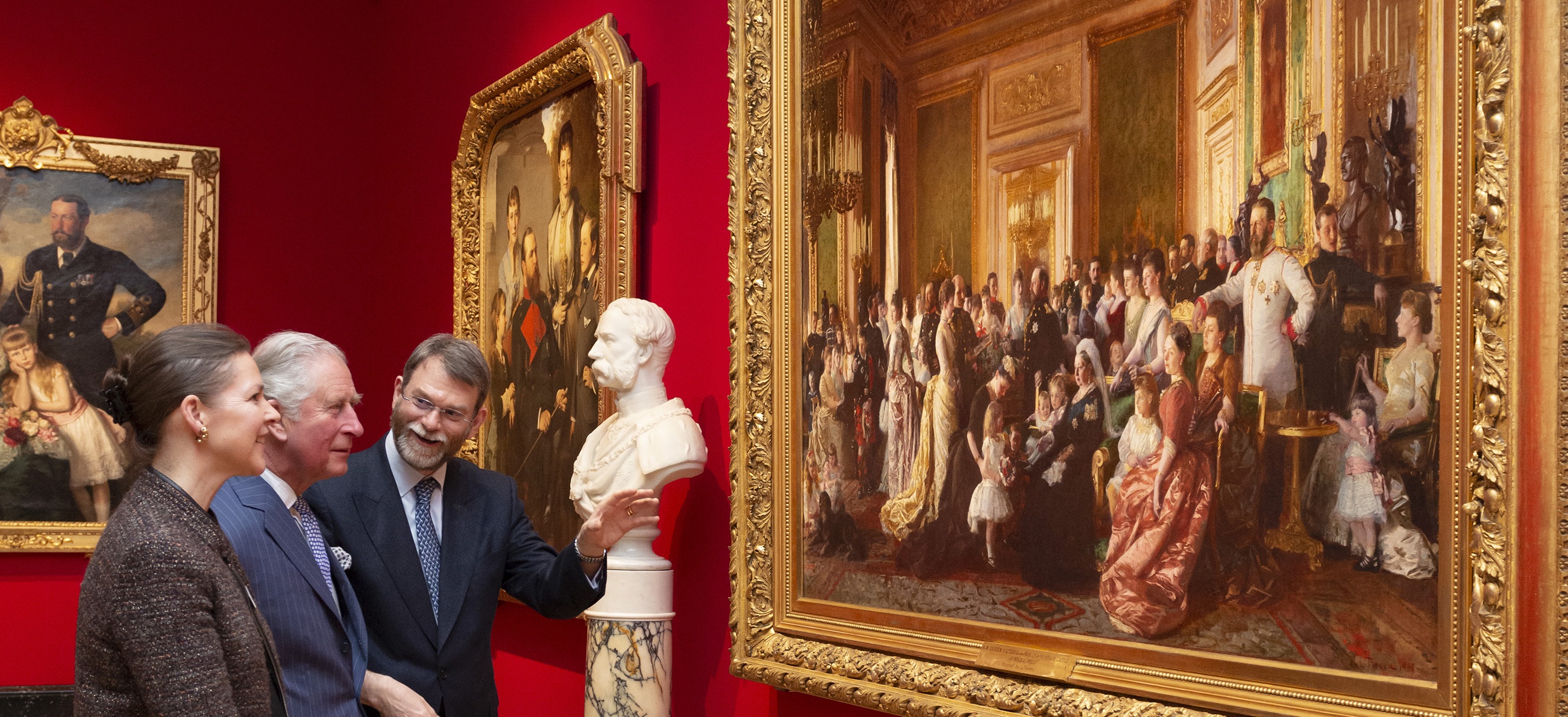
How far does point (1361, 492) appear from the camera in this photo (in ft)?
9.25

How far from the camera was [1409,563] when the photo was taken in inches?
108

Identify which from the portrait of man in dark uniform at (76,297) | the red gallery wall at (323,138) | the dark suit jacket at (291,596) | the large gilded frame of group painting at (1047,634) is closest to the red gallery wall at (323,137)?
the red gallery wall at (323,138)

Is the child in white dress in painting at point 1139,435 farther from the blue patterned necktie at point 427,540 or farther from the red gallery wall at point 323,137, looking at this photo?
the red gallery wall at point 323,137

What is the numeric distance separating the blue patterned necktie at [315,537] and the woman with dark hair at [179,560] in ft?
2.35

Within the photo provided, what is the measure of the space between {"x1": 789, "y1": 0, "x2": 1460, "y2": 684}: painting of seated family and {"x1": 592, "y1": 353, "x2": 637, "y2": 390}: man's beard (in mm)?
790

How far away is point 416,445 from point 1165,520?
2425mm

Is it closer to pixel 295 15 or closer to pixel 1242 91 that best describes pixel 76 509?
pixel 295 15

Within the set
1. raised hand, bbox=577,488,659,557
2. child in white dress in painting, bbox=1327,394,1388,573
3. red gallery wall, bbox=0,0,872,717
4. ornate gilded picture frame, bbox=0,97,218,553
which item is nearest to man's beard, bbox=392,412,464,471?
raised hand, bbox=577,488,659,557

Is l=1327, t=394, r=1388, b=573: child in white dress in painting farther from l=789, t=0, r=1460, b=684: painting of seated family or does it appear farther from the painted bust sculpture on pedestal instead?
the painted bust sculpture on pedestal

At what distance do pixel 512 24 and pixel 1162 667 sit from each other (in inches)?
214

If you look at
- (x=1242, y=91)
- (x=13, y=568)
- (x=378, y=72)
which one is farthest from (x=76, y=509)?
(x=1242, y=91)

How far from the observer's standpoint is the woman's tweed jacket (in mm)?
2346

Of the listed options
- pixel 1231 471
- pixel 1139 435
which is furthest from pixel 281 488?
pixel 1231 471

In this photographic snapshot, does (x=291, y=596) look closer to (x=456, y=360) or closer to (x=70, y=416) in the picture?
(x=456, y=360)
